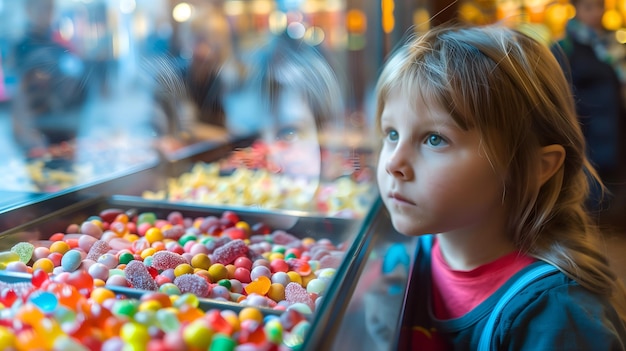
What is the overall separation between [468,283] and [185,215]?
737 mm

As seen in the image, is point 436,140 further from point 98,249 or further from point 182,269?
point 98,249

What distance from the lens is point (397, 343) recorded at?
36.1 inches

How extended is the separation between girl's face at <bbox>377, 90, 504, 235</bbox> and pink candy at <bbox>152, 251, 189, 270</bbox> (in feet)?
1.20

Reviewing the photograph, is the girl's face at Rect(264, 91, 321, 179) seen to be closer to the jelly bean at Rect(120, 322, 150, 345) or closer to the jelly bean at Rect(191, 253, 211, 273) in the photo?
the jelly bean at Rect(191, 253, 211, 273)

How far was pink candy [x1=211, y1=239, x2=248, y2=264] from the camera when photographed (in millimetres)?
1016

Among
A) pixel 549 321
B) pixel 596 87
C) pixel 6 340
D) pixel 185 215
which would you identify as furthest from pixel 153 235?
pixel 596 87

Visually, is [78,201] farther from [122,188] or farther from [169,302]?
[169,302]

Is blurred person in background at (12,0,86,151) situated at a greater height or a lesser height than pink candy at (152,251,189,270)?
greater

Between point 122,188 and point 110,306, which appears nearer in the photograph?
point 110,306

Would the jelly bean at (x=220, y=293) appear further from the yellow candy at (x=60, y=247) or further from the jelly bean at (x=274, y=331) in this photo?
the yellow candy at (x=60, y=247)

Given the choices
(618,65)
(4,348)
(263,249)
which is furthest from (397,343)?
(618,65)

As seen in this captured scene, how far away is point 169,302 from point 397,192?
409 mm

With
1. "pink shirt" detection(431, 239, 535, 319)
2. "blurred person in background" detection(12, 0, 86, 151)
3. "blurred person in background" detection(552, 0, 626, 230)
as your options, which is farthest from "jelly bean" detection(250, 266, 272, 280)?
"blurred person in background" detection(552, 0, 626, 230)

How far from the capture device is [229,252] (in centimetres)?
103
